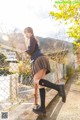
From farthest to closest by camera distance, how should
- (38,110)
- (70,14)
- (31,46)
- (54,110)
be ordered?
(70,14), (54,110), (38,110), (31,46)

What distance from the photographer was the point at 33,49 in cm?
493

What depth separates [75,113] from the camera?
6.29 meters

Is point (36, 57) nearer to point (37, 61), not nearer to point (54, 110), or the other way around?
point (37, 61)

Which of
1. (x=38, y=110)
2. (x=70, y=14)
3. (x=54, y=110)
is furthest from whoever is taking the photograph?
(x=70, y=14)

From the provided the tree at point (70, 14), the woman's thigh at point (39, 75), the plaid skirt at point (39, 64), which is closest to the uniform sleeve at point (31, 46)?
the plaid skirt at point (39, 64)

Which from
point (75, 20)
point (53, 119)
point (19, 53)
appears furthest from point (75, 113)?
point (75, 20)

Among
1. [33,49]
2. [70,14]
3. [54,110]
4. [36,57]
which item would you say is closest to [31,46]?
[33,49]

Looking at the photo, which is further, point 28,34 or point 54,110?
point 54,110

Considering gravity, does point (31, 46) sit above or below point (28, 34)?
below

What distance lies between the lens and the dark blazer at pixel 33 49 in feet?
16.1

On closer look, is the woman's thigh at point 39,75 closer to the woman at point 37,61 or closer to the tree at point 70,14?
the woman at point 37,61

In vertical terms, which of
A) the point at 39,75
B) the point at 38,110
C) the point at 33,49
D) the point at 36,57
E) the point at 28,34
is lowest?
the point at 38,110

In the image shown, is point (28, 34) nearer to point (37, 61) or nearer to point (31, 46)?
point (31, 46)

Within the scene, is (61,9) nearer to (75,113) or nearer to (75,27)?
(75,27)
